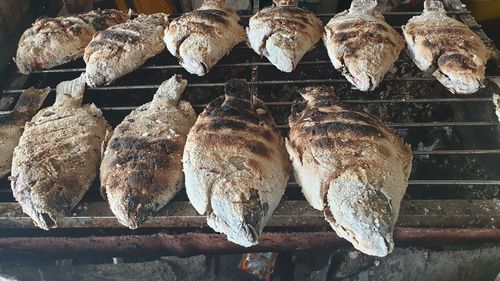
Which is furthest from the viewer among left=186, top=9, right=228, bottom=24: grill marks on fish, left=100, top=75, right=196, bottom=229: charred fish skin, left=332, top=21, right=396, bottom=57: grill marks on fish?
left=186, top=9, right=228, bottom=24: grill marks on fish

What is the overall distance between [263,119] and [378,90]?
1159mm

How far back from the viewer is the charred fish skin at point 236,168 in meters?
2.09

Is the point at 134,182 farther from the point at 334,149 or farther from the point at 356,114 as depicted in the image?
the point at 356,114

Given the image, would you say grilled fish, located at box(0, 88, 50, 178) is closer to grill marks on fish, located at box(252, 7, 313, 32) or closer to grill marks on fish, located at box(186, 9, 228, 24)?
grill marks on fish, located at box(186, 9, 228, 24)

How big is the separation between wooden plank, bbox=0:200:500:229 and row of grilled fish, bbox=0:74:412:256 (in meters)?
0.07

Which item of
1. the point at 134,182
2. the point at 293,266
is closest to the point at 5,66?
the point at 134,182

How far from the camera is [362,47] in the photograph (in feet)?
9.50

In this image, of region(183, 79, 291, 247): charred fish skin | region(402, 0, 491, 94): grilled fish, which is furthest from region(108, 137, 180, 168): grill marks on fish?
region(402, 0, 491, 94): grilled fish

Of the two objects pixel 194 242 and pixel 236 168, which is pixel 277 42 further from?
pixel 194 242

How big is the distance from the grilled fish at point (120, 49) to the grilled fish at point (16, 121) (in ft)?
1.16

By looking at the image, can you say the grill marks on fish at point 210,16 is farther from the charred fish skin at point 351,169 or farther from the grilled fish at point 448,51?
the grilled fish at point 448,51

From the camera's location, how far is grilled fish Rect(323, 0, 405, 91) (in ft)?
9.21

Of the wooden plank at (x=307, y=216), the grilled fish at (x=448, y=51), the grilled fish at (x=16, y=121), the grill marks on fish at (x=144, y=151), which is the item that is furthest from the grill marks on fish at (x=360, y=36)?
the grilled fish at (x=16, y=121)

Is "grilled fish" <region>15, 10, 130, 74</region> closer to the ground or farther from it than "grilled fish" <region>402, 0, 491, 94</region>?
farther from it
